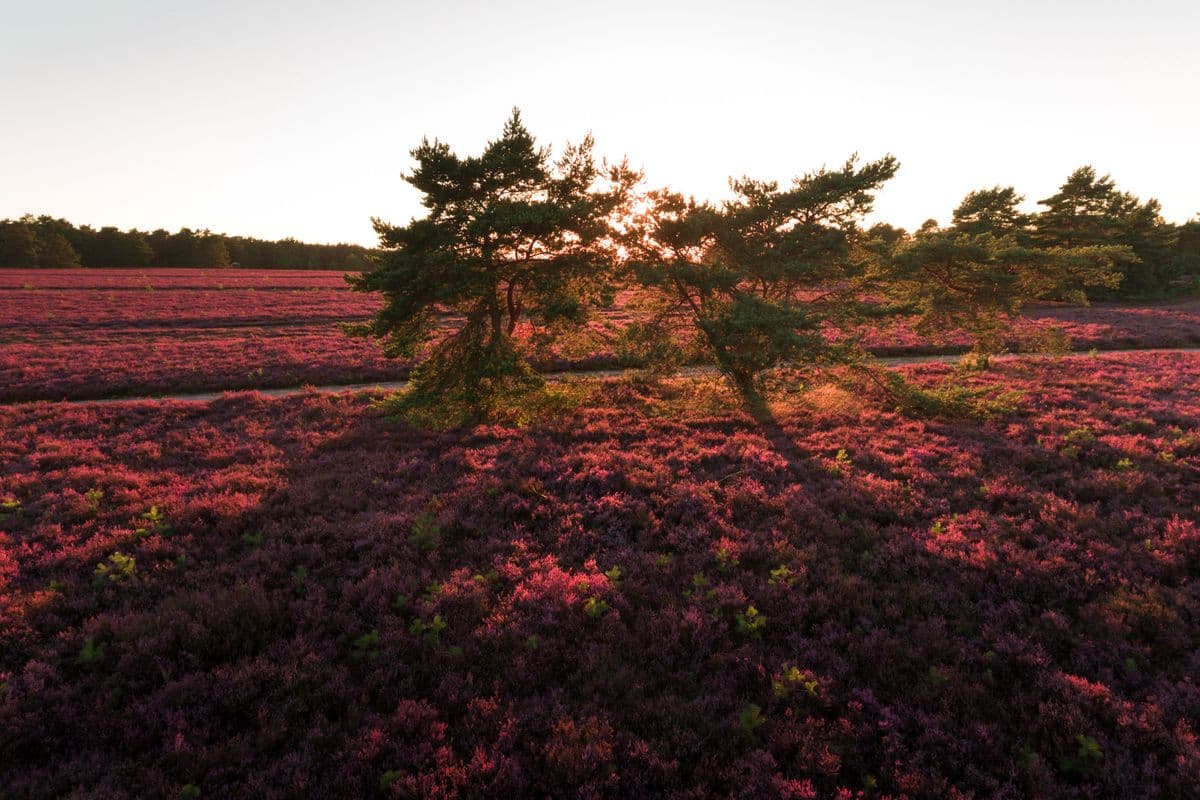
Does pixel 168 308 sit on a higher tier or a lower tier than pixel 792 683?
higher

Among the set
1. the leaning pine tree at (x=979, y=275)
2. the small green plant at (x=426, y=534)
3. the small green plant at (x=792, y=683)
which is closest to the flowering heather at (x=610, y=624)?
the small green plant at (x=792, y=683)

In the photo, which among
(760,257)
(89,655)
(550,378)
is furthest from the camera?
(550,378)

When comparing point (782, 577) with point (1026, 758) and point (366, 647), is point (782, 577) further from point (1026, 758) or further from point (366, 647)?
point (366, 647)

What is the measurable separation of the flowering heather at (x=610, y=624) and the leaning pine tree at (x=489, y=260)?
11.1ft

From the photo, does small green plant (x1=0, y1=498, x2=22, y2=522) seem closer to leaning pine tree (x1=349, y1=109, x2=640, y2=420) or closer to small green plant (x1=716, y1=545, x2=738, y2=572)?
leaning pine tree (x1=349, y1=109, x2=640, y2=420)

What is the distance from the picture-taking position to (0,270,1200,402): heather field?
23875 millimetres

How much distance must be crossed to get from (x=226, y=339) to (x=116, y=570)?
107 feet

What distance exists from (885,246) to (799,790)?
17223 mm

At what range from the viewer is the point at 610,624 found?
23.9 ft

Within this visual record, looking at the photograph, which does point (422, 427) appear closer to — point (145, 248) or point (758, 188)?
point (758, 188)

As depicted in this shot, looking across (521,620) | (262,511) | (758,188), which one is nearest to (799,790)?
(521,620)

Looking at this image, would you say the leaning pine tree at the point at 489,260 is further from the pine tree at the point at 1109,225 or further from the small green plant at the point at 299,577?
the pine tree at the point at 1109,225

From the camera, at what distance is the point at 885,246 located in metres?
17.3

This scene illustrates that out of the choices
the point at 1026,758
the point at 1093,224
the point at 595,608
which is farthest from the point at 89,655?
the point at 1093,224
